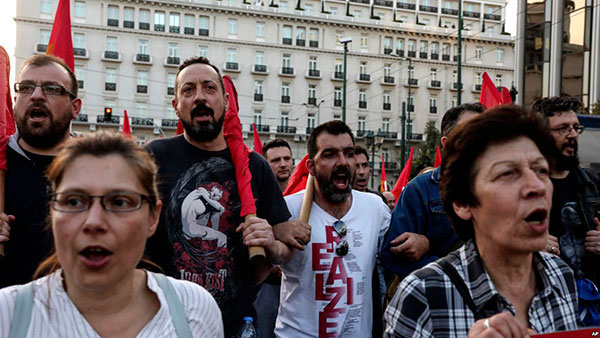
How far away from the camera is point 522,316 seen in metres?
2.12

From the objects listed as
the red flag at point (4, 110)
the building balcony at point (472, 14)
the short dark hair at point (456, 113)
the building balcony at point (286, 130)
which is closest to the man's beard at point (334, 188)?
the short dark hair at point (456, 113)

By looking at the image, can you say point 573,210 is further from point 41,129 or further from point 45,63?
point 45,63

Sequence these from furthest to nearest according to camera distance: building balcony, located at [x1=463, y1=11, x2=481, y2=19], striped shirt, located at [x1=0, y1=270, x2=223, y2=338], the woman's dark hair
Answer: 1. building balcony, located at [x1=463, y1=11, x2=481, y2=19]
2. the woman's dark hair
3. striped shirt, located at [x1=0, y1=270, x2=223, y2=338]

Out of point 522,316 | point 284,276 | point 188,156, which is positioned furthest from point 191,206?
point 522,316

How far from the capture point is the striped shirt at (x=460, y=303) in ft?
6.56

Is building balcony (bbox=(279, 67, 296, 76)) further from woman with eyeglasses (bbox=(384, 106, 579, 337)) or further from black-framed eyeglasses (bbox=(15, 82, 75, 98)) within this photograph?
woman with eyeglasses (bbox=(384, 106, 579, 337))

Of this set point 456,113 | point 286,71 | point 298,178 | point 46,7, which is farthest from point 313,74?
point 456,113

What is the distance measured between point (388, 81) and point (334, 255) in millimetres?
57254

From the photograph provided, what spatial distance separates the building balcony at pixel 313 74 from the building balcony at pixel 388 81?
6490 mm

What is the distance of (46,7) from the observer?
53.8 metres

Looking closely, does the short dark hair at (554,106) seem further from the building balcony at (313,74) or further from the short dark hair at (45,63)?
the building balcony at (313,74)

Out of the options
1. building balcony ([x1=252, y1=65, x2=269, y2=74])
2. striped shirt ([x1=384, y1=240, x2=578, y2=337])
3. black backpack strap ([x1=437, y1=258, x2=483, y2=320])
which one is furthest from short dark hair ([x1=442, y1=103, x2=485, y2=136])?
building balcony ([x1=252, y1=65, x2=269, y2=74])

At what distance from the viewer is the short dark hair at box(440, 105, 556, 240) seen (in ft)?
6.97

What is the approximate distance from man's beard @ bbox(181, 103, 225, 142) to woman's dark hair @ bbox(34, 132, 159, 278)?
120 centimetres
